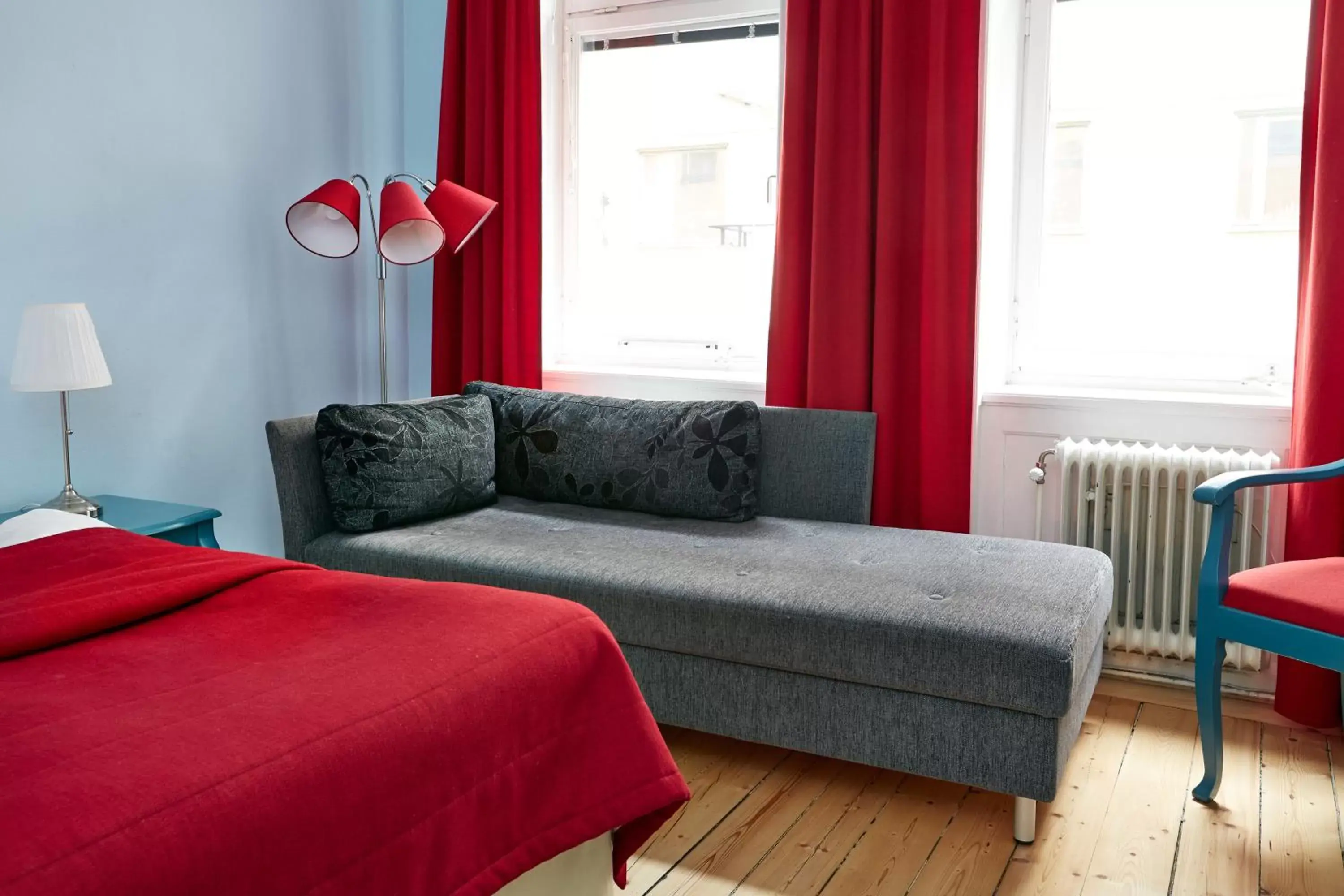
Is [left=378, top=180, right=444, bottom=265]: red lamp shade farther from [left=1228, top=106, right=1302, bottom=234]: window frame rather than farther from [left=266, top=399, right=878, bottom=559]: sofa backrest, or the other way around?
[left=1228, top=106, right=1302, bottom=234]: window frame

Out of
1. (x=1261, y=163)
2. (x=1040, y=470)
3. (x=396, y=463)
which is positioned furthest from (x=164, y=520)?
(x=1261, y=163)

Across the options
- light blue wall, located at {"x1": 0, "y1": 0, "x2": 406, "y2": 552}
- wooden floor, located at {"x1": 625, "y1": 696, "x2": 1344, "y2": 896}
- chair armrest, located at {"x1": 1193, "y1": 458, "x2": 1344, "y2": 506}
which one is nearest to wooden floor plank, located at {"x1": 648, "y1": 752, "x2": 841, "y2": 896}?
wooden floor, located at {"x1": 625, "y1": 696, "x2": 1344, "y2": 896}

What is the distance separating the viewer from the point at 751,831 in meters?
2.20

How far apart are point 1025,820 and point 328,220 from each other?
8.13ft

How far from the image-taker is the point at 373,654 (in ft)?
4.68

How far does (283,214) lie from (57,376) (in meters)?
1.17

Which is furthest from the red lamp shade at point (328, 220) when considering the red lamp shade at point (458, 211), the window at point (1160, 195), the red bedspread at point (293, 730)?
the window at point (1160, 195)

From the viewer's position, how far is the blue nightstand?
8.52ft

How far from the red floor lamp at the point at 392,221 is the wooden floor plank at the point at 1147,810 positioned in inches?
90.9

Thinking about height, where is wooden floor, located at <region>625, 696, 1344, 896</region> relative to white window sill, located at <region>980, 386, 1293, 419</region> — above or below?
below

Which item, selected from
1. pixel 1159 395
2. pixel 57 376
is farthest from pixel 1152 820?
A: pixel 57 376

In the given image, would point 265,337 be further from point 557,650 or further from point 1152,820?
point 1152,820

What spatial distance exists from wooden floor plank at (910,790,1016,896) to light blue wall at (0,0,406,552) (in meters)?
2.35

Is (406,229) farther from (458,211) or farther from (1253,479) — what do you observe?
(1253,479)
